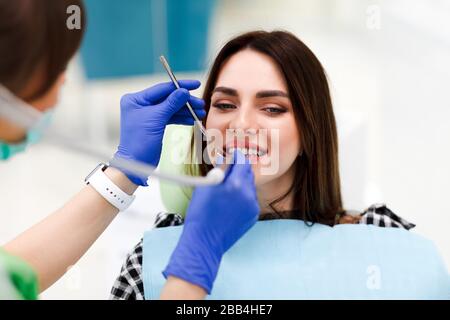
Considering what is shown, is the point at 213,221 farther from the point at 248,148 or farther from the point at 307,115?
the point at 307,115

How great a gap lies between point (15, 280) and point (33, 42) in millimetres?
369

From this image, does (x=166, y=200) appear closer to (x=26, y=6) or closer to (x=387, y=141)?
(x=26, y=6)

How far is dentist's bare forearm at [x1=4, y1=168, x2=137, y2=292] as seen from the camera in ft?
3.70

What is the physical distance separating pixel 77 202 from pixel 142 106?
0.84 feet

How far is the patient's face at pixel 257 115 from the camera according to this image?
1.22 metres

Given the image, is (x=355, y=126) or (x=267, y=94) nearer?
(x=267, y=94)

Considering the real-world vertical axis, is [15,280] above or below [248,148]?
below

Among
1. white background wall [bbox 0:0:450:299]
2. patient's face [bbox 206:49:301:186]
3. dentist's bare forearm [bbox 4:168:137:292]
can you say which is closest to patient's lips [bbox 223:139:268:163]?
patient's face [bbox 206:49:301:186]

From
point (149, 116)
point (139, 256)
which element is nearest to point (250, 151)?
point (149, 116)

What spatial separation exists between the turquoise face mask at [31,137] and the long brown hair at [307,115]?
1.67 feet

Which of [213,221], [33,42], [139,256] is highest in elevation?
[33,42]

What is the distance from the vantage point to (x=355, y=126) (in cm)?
184

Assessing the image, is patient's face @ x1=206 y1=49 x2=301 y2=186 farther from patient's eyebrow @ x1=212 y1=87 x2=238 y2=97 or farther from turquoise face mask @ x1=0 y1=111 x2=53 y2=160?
turquoise face mask @ x1=0 y1=111 x2=53 y2=160

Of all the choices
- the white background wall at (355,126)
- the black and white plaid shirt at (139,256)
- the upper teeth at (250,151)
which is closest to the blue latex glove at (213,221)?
the upper teeth at (250,151)
